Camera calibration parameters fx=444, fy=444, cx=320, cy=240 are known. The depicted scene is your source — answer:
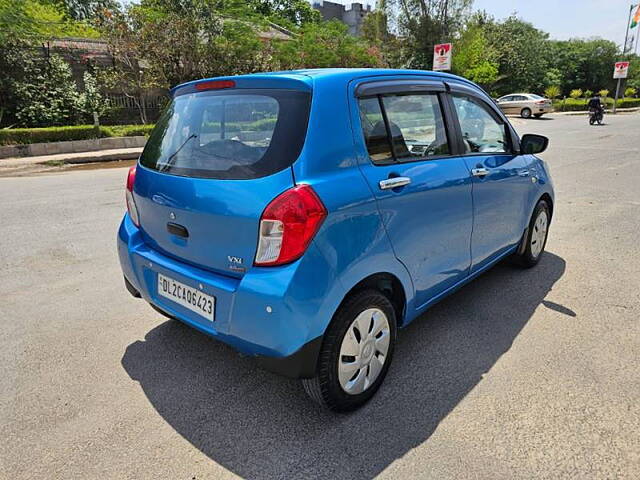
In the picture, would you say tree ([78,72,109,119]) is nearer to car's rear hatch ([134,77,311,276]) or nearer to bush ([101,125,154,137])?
bush ([101,125,154,137])

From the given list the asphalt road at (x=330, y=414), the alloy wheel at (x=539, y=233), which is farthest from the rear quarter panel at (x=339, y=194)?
the alloy wheel at (x=539, y=233)

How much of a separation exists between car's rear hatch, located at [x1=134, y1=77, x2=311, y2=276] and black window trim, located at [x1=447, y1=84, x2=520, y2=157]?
1310 millimetres

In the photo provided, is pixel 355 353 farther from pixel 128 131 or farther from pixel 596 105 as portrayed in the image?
pixel 596 105

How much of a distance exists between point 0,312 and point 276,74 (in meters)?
2.97

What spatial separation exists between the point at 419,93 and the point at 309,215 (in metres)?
1.32

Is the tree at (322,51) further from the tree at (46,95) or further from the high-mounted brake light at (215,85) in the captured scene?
the high-mounted brake light at (215,85)

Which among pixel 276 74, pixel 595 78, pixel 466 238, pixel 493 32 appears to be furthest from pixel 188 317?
pixel 595 78

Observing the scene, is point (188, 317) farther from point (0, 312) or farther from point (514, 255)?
point (514, 255)

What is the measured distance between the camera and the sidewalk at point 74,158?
42.2ft

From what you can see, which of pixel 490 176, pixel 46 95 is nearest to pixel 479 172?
pixel 490 176

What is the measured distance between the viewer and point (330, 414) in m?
2.35

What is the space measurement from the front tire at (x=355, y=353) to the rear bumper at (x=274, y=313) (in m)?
0.11

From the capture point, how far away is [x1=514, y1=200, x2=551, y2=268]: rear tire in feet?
13.4

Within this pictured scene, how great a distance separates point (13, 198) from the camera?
7.79 m
